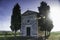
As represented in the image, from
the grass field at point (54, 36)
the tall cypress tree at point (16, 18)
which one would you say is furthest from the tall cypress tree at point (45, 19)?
the tall cypress tree at point (16, 18)

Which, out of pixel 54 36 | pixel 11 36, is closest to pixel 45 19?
pixel 54 36

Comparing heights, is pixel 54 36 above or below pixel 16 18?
below

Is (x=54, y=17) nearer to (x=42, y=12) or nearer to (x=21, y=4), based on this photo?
(x=42, y=12)

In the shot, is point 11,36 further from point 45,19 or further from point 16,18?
point 45,19

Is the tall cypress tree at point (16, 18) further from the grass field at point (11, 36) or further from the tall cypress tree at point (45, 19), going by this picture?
the tall cypress tree at point (45, 19)

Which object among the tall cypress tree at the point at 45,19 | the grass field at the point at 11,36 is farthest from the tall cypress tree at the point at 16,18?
the tall cypress tree at the point at 45,19

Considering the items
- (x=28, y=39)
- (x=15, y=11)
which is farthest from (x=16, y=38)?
(x=15, y=11)

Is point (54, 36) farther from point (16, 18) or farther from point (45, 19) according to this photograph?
point (16, 18)

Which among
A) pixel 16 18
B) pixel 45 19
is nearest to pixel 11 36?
pixel 16 18

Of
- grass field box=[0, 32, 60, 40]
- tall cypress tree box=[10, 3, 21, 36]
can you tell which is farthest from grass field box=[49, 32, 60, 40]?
tall cypress tree box=[10, 3, 21, 36]

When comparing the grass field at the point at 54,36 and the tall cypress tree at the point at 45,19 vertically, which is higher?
the tall cypress tree at the point at 45,19

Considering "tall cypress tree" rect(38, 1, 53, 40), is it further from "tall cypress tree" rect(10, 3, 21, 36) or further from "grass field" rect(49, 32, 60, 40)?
"tall cypress tree" rect(10, 3, 21, 36)

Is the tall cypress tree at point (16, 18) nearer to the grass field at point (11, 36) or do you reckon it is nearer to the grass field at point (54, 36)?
the grass field at point (11, 36)

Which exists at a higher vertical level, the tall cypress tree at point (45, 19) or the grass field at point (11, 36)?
the tall cypress tree at point (45, 19)
